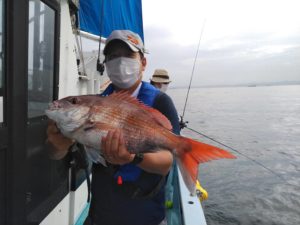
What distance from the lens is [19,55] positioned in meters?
2.46

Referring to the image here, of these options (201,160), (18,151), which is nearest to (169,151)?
(201,160)

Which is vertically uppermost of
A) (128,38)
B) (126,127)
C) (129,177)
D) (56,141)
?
(128,38)

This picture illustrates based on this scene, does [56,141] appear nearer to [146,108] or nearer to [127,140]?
[127,140]

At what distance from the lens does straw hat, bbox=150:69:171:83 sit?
830cm

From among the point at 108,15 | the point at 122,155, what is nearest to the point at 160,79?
the point at 108,15

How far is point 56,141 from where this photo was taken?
93.2 inches

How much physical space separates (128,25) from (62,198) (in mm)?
3817

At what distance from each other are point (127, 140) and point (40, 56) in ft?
5.04

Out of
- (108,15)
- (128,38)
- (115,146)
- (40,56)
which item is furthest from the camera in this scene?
(108,15)

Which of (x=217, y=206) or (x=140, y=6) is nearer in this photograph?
(x=140, y=6)

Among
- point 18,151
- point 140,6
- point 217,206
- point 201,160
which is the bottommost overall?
point 217,206

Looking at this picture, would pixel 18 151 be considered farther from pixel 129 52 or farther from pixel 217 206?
pixel 217 206

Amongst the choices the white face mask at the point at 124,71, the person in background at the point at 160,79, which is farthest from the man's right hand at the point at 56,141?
the person in background at the point at 160,79

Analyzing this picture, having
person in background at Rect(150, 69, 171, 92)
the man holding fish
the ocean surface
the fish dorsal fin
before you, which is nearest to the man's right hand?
the man holding fish
